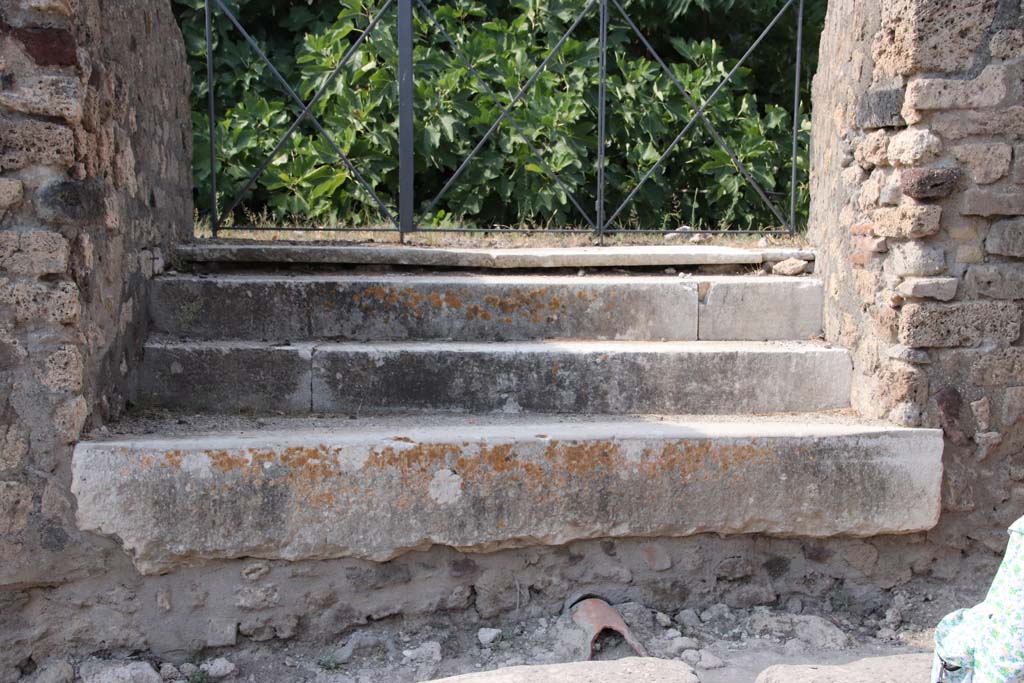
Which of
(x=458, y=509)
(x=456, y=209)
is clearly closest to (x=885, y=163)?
(x=458, y=509)

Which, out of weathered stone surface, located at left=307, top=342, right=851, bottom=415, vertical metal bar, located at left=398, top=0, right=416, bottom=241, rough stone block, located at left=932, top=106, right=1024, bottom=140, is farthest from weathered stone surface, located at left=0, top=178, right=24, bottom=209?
rough stone block, located at left=932, top=106, right=1024, bottom=140

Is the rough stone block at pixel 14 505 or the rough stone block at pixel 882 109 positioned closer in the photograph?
the rough stone block at pixel 14 505

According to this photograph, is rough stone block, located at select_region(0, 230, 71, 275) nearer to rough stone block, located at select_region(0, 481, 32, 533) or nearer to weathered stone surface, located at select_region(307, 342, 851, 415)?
rough stone block, located at select_region(0, 481, 32, 533)

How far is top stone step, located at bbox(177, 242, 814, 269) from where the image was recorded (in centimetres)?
369

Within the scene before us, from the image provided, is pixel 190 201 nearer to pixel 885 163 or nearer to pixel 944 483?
pixel 885 163

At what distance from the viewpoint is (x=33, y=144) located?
8.75ft

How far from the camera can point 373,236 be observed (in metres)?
4.91

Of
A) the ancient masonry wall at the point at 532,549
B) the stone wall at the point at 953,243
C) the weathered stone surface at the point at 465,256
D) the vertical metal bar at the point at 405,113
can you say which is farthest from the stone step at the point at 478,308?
the vertical metal bar at the point at 405,113

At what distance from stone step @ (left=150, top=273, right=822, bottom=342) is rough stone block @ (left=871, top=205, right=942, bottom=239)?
1.95ft

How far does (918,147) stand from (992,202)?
12.7 inches

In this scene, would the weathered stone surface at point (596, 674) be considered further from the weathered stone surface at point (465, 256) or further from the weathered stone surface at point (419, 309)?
the weathered stone surface at point (465, 256)

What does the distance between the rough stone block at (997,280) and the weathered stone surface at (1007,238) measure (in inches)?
1.9

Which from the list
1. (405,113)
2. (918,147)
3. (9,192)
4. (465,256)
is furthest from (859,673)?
(405,113)

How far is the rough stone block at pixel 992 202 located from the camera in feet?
9.90
